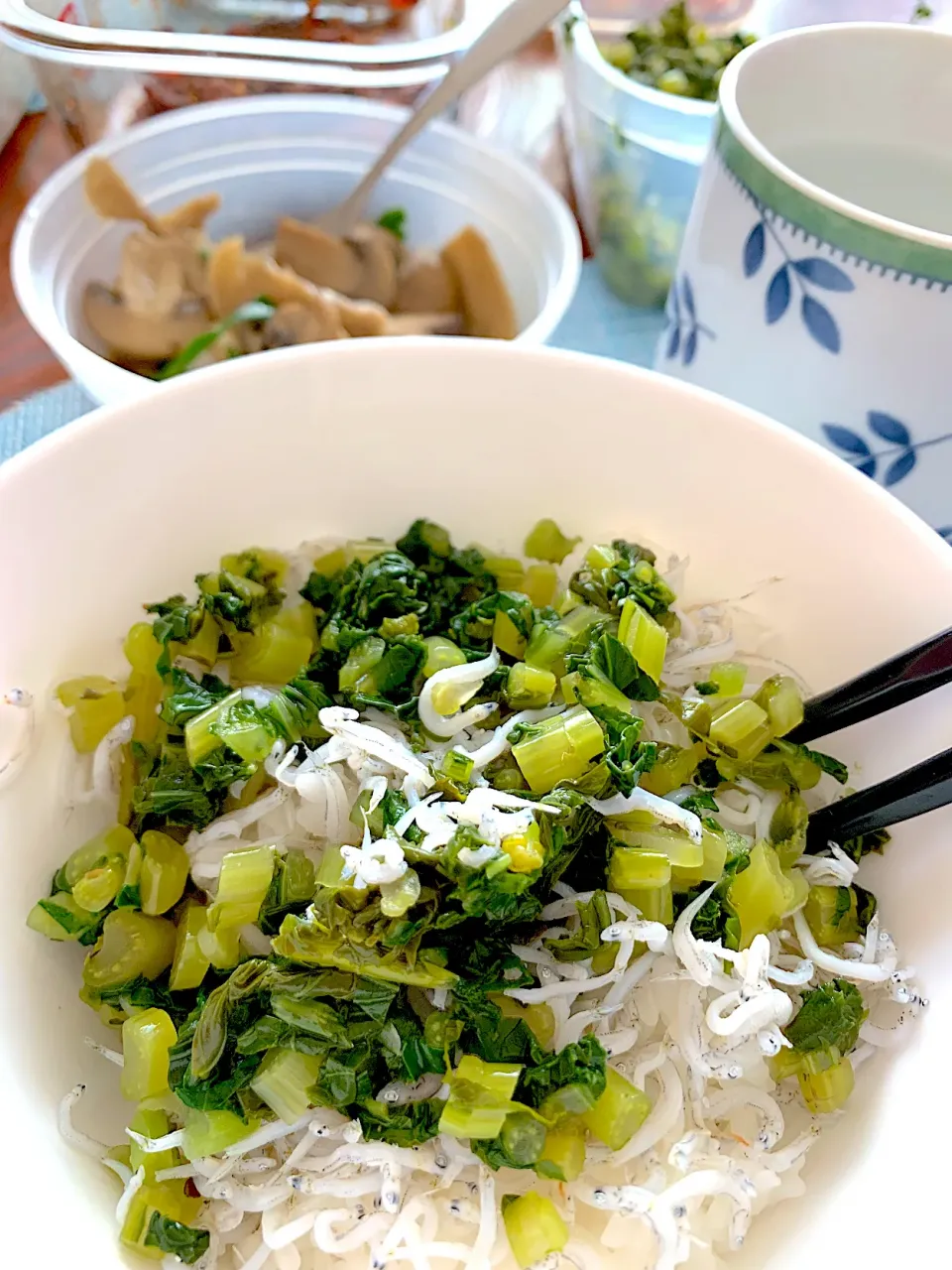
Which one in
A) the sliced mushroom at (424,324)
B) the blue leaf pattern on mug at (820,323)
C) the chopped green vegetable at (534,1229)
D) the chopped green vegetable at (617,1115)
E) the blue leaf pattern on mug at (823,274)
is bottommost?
the chopped green vegetable at (534,1229)

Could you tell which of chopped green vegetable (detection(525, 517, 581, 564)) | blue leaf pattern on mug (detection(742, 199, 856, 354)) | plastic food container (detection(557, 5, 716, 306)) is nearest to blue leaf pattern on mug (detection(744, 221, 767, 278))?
blue leaf pattern on mug (detection(742, 199, 856, 354))

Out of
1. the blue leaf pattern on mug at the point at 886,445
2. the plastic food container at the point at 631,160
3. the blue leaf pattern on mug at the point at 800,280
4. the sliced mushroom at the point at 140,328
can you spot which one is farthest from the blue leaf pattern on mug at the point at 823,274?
the sliced mushroom at the point at 140,328

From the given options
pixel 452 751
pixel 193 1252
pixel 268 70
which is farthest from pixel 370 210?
pixel 193 1252

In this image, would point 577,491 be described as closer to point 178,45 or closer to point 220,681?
point 220,681

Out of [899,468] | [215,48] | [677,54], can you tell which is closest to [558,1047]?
[899,468]

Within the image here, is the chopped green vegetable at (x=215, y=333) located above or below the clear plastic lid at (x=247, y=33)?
below

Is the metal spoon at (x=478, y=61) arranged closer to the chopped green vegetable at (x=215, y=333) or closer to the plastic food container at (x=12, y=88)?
the chopped green vegetable at (x=215, y=333)

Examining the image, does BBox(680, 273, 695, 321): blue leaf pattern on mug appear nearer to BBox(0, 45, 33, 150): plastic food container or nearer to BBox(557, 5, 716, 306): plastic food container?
BBox(557, 5, 716, 306): plastic food container

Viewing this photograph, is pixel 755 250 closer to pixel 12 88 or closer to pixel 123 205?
pixel 123 205
